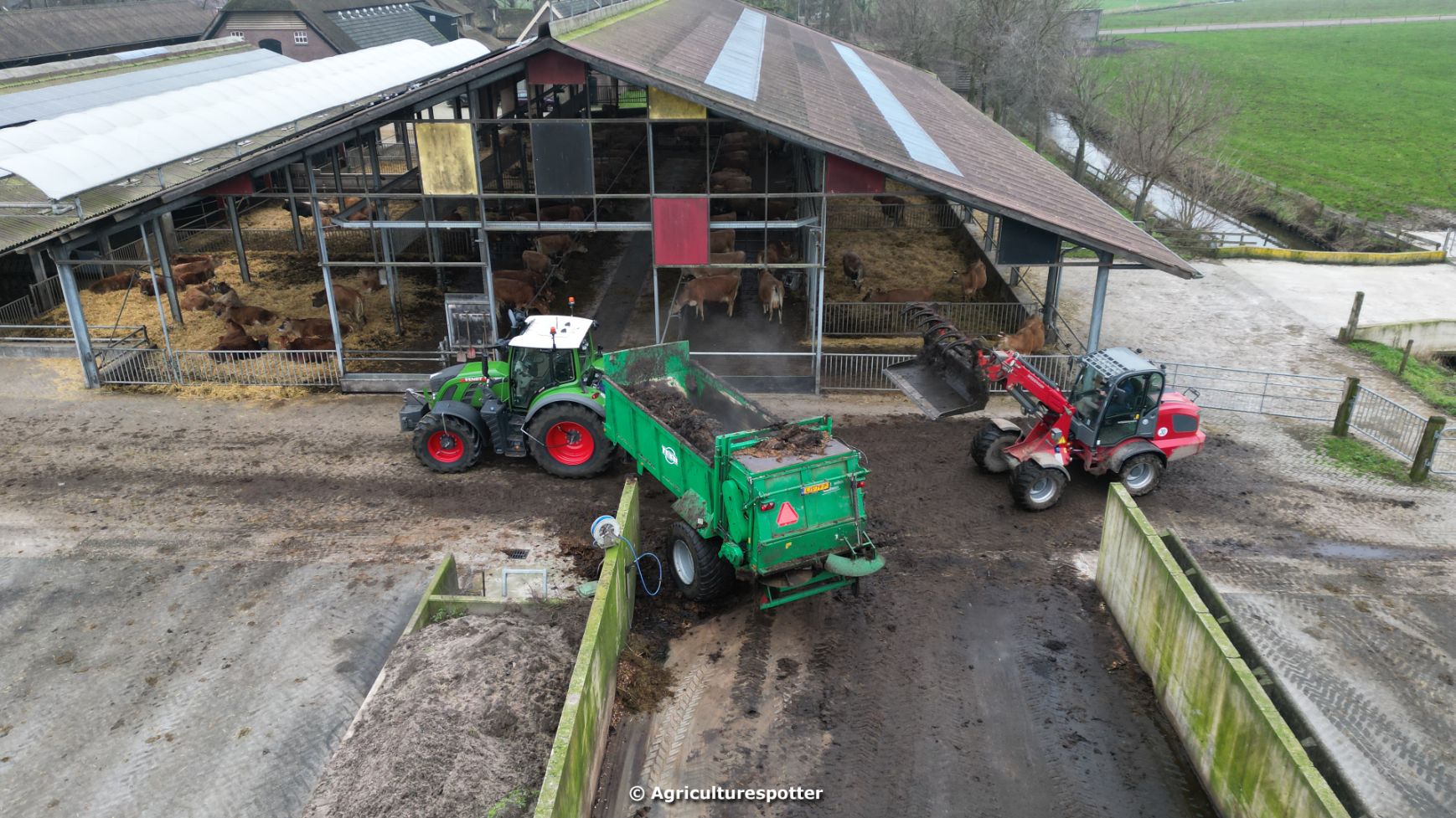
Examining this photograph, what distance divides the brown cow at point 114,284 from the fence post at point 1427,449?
2747 centimetres

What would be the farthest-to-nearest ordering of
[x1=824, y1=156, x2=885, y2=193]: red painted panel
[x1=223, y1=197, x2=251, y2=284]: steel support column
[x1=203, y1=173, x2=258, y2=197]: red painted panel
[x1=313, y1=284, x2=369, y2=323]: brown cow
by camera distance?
[x1=223, y1=197, x2=251, y2=284]: steel support column → [x1=313, y1=284, x2=369, y2=323]: brown cow → [x1=203, y1=173, x2=258, y2=197]: red painted panel → [x1=824, y1=156, x2=885, y2=193]: red painted panel

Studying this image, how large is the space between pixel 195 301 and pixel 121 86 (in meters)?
13.1

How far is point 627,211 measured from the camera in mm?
30781

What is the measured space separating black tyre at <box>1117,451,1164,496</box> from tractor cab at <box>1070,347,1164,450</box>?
1.15ft

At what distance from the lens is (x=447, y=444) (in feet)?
49.6

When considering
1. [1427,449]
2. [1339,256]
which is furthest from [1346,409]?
[1339,256]

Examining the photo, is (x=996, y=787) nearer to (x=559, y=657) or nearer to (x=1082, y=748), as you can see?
(x=1082, y=748)

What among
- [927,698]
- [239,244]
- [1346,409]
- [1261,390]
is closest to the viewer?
[927,698]

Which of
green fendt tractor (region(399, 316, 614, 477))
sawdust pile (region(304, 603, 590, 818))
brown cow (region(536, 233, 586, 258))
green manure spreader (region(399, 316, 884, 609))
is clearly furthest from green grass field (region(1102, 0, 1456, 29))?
sawdust pile (region(304, 603, 590, 818))

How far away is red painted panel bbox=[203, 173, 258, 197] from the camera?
17400mm

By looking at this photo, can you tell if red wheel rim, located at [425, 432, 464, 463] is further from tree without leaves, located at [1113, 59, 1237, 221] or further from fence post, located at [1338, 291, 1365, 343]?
tree without leaves, located at [1113, 59, 1237, 221]

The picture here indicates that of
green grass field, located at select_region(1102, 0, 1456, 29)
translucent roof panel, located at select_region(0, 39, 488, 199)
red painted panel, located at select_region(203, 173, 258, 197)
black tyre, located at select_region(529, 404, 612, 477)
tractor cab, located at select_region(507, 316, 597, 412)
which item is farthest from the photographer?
green grass field, located at select_region(1102, 0, 1456, 29)

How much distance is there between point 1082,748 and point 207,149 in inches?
850

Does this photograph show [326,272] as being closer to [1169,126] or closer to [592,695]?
[592,695]
